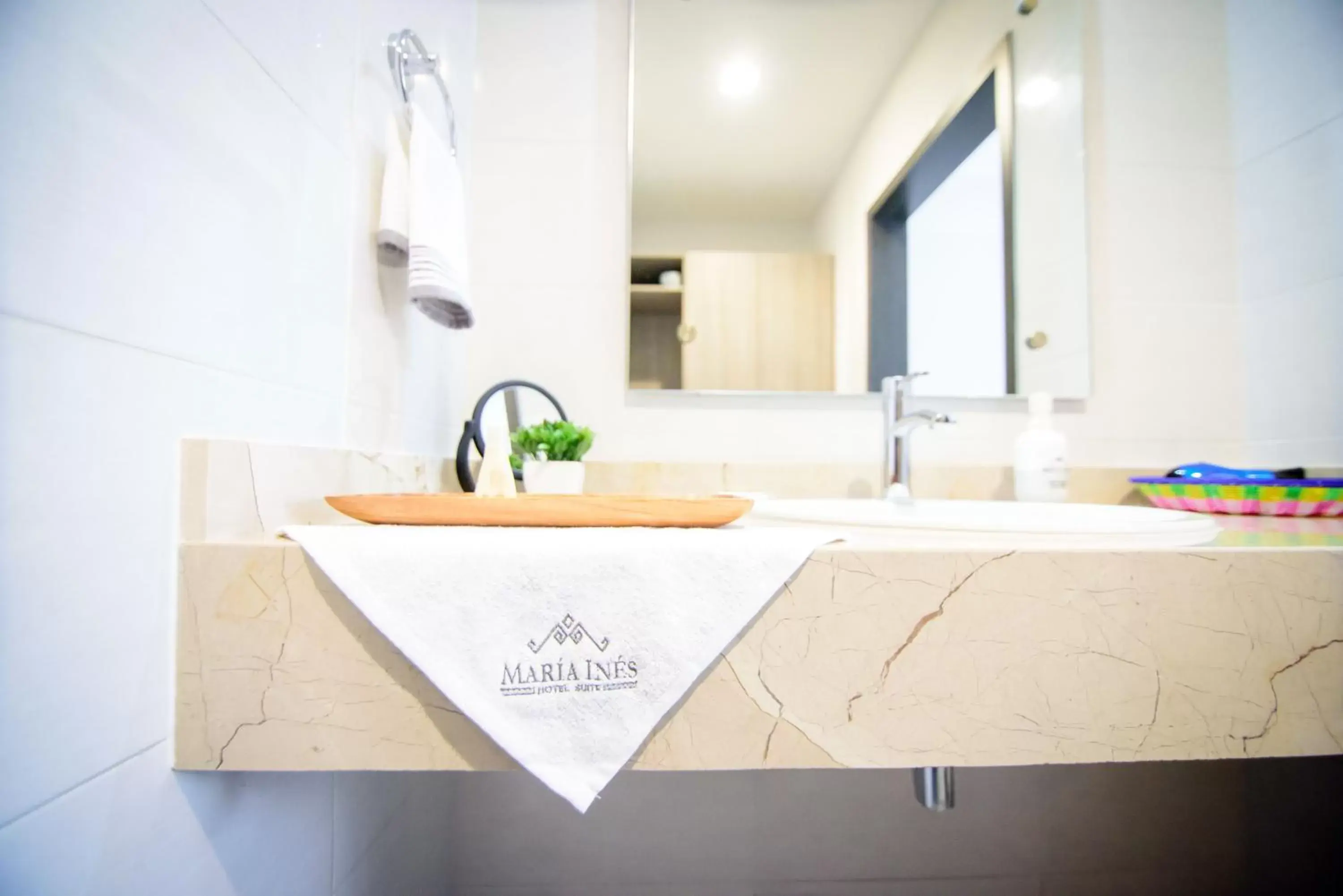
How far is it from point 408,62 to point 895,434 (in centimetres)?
90

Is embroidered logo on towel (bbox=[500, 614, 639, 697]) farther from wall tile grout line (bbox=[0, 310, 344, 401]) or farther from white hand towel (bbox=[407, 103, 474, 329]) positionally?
white hand towel (bbox=[407, 103, 474, 329])

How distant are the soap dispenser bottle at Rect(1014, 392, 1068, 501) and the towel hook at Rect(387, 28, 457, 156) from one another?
1.03 m

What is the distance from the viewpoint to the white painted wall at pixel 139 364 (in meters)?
0.29

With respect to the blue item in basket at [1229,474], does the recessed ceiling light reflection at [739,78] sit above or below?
above

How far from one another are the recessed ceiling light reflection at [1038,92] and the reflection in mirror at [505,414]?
42.5 inches

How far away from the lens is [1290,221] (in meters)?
0.98

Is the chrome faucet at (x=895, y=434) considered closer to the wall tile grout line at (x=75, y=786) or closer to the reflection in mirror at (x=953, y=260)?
the reflection in mirror at (x=953, y=260)

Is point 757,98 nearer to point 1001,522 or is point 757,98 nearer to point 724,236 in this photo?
point 724,236

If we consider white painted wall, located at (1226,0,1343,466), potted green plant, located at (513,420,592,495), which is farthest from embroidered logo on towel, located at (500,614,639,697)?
white painted wall, located at (1226,0,1343,466)

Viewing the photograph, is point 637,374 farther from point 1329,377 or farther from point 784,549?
point 1329,377

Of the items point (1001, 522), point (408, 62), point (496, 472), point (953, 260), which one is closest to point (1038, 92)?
point (953, 260)

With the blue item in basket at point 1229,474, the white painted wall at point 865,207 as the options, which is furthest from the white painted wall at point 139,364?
the blue item in basket at point 1229,474

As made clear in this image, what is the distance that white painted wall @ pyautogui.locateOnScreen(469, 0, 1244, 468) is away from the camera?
1.03 m

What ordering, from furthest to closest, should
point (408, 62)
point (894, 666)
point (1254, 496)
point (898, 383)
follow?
point (898, 383) < point (1254, 496) < point (408, 62) < point (894, 666)
